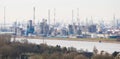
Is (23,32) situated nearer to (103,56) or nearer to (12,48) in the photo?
(12,48)

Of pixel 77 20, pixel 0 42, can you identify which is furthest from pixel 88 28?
pixel 0 42

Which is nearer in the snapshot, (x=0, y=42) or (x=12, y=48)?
(x=12, y=48)

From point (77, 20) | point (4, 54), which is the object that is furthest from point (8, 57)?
point (77, 20)

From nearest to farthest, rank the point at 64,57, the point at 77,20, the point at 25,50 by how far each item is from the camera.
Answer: the point at 64,57, the point at 25,50, the point at 77,20

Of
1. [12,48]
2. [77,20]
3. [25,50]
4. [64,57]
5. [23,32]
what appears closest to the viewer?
[64,57]

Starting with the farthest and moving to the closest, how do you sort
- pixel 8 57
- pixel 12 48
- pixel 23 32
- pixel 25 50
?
pixel 23 32
pixel 25 50
pixel 12 48
pixel 8 57

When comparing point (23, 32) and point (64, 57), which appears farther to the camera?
point (23, 32)

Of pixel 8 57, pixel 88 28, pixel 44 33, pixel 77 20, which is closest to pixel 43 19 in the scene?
pixel 44 33

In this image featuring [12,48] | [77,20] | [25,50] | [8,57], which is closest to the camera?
[8,57]

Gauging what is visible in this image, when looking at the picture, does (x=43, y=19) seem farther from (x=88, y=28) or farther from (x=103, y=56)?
(x=103, y=56)
